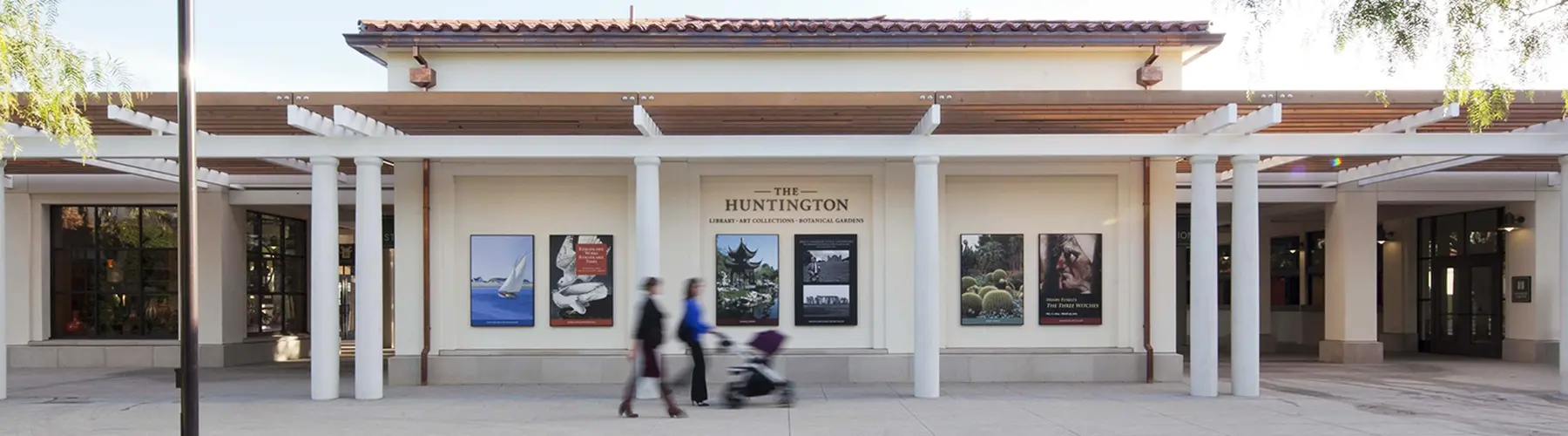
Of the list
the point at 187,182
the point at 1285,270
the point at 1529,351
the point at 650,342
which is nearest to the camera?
the point at 187,182

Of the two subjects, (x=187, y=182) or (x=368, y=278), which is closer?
(x=187, y=182)

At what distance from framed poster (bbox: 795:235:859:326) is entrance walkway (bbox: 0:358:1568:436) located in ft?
3.11

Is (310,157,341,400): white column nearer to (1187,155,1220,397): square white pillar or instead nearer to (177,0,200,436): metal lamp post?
(177,0,200,436): metal lamp post

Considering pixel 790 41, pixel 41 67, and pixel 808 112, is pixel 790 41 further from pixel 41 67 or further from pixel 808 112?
pixel 41 67

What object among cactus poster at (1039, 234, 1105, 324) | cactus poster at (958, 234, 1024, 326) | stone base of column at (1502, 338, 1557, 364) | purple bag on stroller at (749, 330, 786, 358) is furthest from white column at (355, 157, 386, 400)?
stone base of column at (1502, 338, 1557, 364)

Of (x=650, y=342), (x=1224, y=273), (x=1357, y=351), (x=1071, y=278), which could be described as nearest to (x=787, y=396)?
(x=650, y=342)

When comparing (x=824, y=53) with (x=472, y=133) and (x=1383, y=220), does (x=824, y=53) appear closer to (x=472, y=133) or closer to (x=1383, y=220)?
(x=472, y=133)

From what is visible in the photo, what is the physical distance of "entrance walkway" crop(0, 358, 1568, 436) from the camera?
407 inches

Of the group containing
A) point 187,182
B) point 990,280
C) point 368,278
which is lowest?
point 990,280

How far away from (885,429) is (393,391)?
19.1 feet

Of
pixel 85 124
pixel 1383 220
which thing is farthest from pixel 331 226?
pixel 1383 220

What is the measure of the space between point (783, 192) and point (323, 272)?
494 centimetres

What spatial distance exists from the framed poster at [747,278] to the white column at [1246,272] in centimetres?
485

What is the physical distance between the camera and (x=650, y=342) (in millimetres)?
10992
